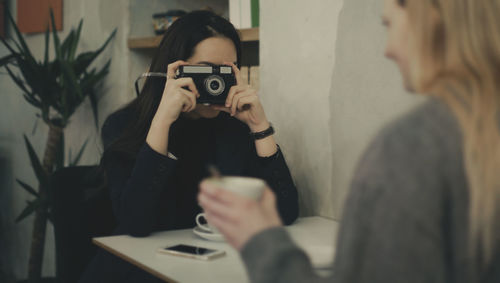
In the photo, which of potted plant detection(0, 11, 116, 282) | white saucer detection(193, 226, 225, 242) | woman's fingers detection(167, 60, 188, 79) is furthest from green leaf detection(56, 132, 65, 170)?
white saucer detection(193, 226, 225, 242)

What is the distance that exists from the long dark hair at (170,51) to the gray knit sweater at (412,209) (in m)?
1.00

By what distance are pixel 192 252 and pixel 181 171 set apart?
19.3 inches

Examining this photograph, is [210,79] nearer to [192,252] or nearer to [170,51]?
[170,51]

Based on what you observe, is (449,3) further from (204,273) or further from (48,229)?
(48,229)

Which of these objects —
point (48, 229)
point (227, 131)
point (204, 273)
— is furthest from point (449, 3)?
point (48, 229)

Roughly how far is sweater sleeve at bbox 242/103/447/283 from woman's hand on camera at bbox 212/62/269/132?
3.08 ft

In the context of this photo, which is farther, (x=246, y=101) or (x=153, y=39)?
(x=153, y=39)

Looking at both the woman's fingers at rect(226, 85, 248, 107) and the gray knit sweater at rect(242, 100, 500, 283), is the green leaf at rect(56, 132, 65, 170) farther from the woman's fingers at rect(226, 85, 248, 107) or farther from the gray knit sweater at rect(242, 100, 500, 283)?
the gray knit sweater at rect(242, 100, 500, 283)

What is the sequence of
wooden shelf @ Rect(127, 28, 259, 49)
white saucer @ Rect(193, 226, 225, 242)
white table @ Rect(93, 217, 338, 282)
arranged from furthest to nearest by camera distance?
wooden shelf @ Rect(127, 28, 259, 49) → white saucer @ Rect(193, 226, 225, 242) → white table @ Rect(93, 217, 338, 282)

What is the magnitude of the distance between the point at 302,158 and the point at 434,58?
1.11m

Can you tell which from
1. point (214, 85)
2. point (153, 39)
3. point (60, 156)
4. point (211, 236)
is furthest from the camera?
point (60, 156)

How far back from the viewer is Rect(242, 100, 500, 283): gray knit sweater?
1.67 ft

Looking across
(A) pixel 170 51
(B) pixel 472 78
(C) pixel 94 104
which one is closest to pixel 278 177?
(A) pixel 170 51

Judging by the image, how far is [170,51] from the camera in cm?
152
